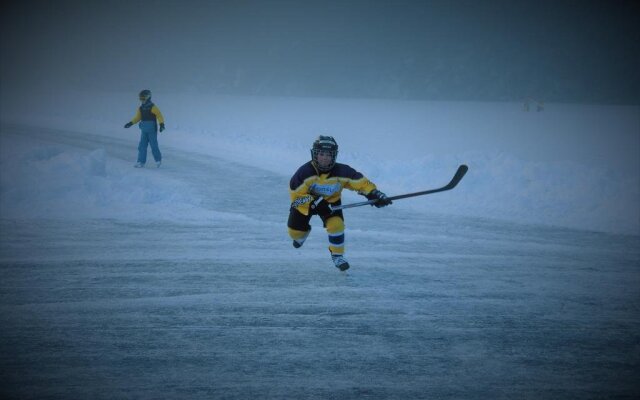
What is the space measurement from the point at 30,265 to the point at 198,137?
13.5m

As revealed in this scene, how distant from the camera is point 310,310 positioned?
4.61 m

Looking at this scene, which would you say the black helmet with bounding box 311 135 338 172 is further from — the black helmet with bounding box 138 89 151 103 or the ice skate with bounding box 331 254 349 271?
the black helmet with bounding box 138 89 151 103

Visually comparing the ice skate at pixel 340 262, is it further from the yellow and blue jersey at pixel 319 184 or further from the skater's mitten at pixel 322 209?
the yellow and blue jersey at pixel 319 184

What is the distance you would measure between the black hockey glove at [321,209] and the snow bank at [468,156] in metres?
3.40

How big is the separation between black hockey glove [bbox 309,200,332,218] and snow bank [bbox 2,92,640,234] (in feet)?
11.2

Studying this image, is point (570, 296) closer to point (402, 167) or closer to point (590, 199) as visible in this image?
point (590, 199)

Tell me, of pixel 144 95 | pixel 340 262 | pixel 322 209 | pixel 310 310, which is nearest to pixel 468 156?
pixel 144 95

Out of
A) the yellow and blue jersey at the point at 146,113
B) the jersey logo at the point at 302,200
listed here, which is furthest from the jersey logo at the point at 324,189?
the yellow and blue jersey at the point at 146,113

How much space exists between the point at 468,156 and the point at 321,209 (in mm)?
8753

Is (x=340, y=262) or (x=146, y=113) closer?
(x=340, y=262)

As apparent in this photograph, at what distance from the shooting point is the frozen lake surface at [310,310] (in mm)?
3539

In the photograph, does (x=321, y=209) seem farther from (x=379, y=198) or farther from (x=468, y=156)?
(x=468, y=156)

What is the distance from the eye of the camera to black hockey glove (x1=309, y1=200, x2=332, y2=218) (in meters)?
5.71

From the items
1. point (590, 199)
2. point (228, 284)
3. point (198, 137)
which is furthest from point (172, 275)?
point (198, 137)
